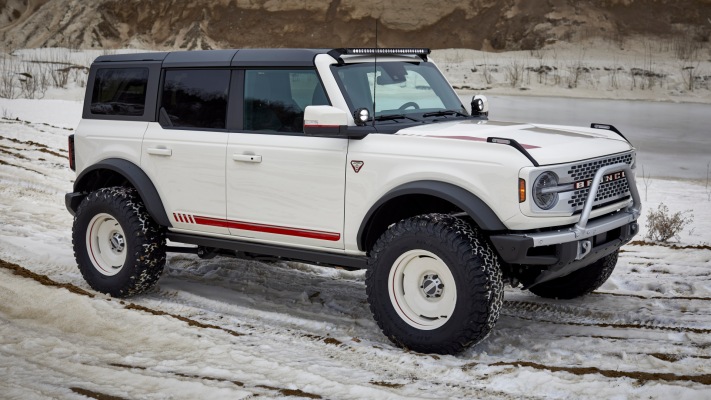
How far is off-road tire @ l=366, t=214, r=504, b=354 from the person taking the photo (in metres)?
5.59

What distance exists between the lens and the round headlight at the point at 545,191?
5480mm

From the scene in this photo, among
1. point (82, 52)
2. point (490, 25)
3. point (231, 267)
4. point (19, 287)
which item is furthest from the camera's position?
point (82, 52)

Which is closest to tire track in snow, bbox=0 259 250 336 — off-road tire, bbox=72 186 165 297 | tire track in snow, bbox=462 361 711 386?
off-road tire, bbox=72 186 165 297

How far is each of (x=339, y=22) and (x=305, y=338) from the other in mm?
24759

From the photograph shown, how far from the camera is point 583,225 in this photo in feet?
18.5

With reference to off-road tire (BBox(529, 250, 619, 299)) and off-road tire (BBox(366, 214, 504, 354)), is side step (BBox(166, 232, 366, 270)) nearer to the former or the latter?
off-road tire (BBox(366, 214, 504, 354))

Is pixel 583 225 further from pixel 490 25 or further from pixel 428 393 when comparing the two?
pixel 490 25

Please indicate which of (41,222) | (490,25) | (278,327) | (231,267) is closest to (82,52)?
(490,25)

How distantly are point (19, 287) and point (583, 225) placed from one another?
168 inches

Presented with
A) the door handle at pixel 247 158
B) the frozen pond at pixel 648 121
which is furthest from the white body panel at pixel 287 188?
the frozen pond at pixel 648 121

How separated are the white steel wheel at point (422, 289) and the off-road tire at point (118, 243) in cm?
215

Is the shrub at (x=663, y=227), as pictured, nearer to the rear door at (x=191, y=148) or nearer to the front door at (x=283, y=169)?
the front door at (x=283, y=169)

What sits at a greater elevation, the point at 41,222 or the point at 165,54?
the point at 165,54

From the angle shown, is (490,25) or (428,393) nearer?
(428,393)
